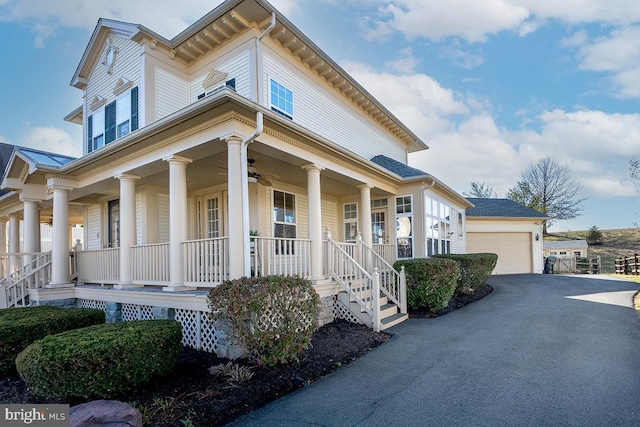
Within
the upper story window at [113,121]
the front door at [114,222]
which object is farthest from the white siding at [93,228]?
the upper story window at [113,121]

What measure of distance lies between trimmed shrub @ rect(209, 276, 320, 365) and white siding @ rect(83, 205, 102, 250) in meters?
9.56

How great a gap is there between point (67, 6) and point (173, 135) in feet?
29.1

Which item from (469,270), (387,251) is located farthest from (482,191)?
(387,251)

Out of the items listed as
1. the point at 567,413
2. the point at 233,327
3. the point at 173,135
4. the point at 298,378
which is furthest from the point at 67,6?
the point at 567,413

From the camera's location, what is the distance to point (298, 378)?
495 cm

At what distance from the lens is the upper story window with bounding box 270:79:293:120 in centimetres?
937

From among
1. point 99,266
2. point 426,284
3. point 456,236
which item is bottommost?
point 426,284

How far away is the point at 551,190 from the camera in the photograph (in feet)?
117

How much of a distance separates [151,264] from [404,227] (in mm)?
7668

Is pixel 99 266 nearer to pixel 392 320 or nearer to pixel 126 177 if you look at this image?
pixel 126 177

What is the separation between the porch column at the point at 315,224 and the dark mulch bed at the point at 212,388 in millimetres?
1631

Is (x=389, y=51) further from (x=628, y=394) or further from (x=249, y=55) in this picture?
(x=628, y=394)

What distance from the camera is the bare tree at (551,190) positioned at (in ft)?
115

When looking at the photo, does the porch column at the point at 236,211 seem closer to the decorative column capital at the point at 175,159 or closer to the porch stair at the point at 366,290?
the decorative column capital at the point at 175,159
